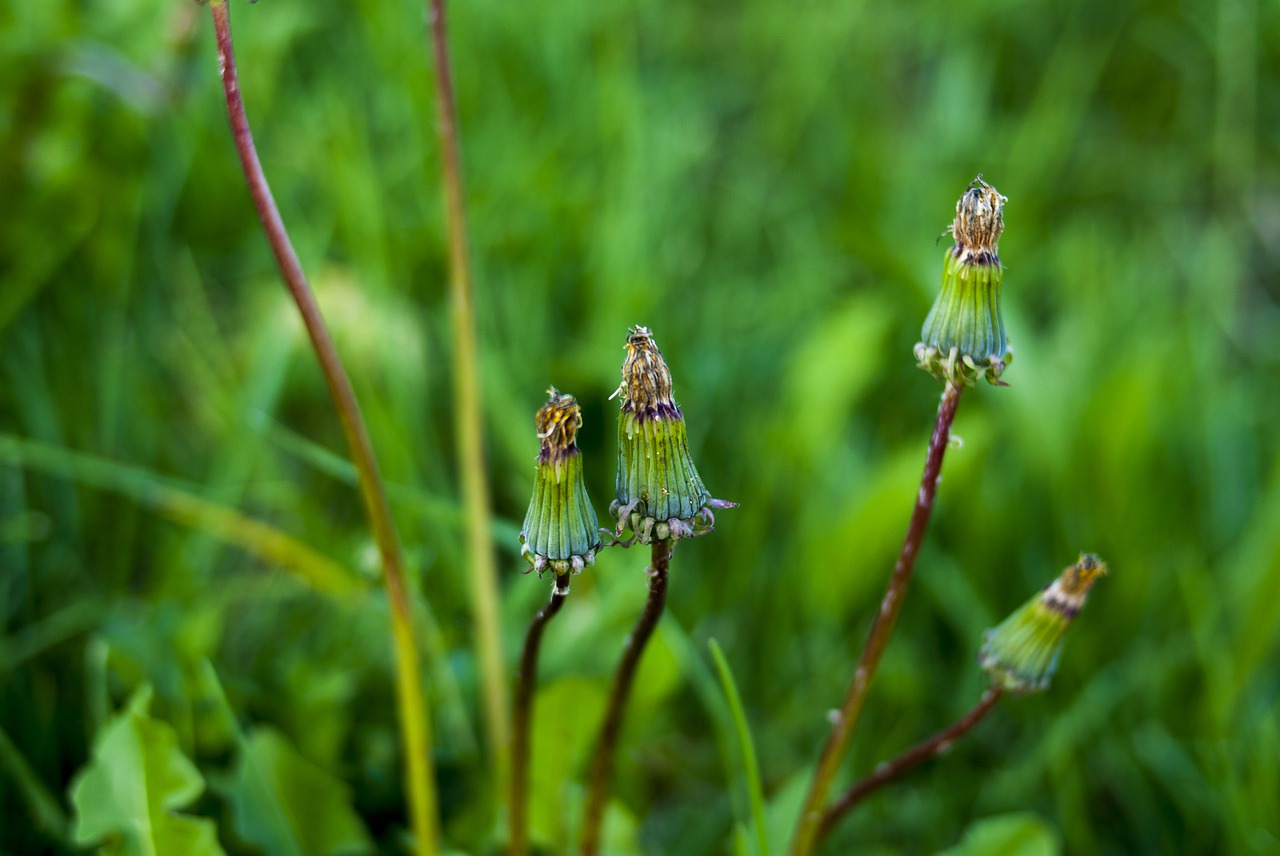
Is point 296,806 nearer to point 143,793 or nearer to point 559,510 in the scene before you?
point 143,793

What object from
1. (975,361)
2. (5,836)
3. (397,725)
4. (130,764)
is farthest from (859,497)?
(5,836)

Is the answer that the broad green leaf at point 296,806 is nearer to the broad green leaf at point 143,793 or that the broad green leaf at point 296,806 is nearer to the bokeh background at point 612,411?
the bokeh background at point 612,411

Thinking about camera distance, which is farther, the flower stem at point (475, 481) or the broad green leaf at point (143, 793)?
the flower stem at point (475, 481)

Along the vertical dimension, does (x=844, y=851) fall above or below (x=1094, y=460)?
below

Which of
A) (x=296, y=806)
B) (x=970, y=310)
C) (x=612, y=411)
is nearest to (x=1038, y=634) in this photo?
(x=970, y=310)

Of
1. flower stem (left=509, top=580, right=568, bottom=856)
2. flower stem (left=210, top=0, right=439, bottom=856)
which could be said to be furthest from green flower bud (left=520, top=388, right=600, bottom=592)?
flower stem (left=210, top=0, right=439, bottom=856)

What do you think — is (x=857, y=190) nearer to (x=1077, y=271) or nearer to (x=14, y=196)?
(x=1077, y=271)

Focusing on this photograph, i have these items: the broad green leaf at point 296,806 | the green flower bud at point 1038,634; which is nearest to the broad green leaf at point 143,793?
the broad green leaf at point 296,806
